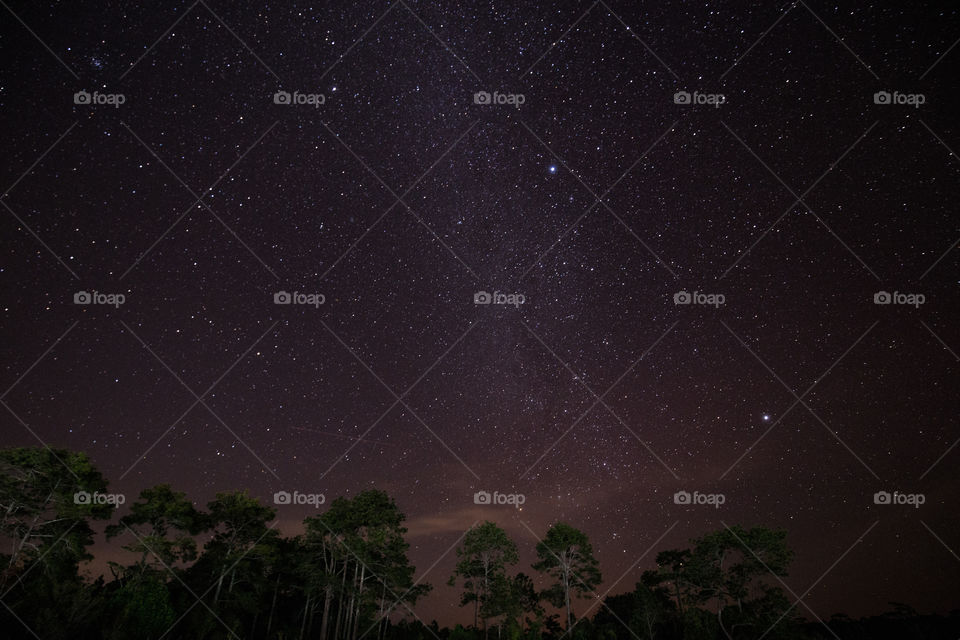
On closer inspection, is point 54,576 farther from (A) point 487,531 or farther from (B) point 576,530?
(B) point 576,530

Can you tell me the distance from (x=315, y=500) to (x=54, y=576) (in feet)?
35.1

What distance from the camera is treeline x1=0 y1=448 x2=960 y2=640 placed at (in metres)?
23.0

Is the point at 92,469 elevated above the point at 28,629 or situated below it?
above

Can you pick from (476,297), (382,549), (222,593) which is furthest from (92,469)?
(476,297)

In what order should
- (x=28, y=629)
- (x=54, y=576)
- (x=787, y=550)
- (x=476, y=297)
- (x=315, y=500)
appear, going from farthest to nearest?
(x=787, y=550) < (x=315, y=500) < (x=54, y=576) < (x=476, y=297) < (x=28, y=629)

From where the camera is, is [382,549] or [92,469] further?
[382,549]

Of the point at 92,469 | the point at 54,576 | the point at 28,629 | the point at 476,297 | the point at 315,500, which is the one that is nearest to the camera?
the point at 28,629

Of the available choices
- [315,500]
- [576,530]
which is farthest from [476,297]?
[576,530]

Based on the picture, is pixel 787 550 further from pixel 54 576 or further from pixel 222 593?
pixel 54 576

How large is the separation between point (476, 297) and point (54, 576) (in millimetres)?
19198

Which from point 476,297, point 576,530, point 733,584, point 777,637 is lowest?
point 777,637

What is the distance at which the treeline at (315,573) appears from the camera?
2295cm

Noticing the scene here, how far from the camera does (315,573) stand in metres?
30.8

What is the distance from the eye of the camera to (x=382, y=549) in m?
30.0
